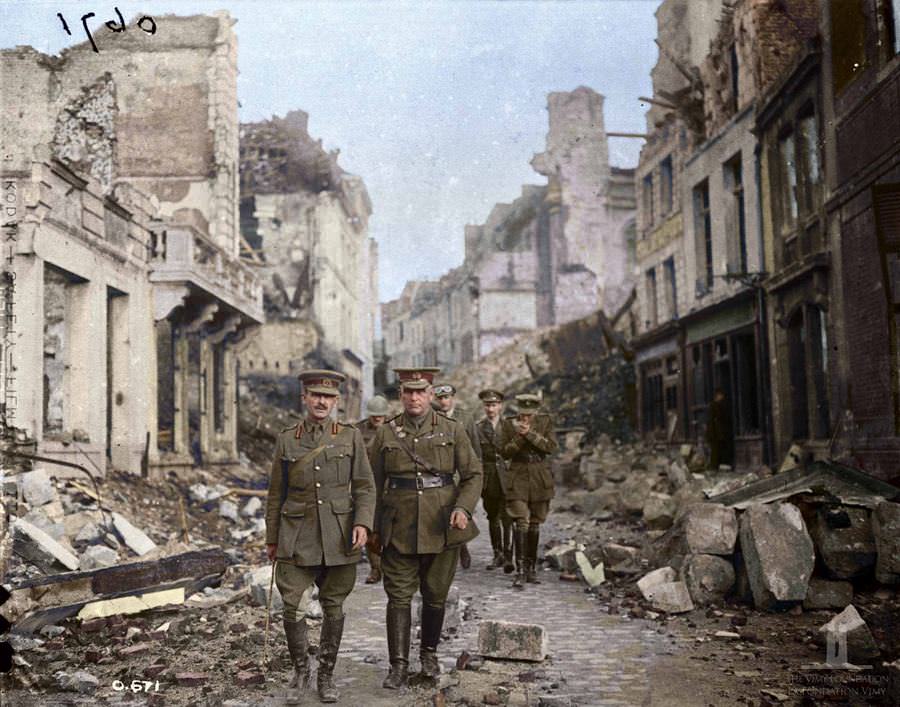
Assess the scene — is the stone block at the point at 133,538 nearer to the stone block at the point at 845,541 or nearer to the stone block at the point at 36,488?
the stone block at the point at 36,488

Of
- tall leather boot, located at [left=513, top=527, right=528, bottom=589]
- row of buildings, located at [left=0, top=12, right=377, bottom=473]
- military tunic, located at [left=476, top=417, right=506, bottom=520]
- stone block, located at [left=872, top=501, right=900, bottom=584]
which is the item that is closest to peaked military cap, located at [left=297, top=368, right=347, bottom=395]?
tall leather boot, located at [left=513, top=527, right=528, bottom=589]

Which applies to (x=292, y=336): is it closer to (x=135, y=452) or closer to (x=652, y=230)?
(x=652, y=230)

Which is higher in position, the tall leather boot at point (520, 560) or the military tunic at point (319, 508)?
the military tunic at point (319, 508)

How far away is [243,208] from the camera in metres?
37.6

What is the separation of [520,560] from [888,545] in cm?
379

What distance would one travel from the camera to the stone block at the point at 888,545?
724cm

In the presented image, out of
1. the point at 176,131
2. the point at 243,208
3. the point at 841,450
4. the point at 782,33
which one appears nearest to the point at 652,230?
the point at 782,33

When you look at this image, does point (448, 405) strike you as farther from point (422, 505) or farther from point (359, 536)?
point (359, 536)

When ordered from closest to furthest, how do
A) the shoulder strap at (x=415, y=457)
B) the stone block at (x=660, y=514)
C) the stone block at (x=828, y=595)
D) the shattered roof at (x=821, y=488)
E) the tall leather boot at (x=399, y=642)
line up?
the tall leather boot at (x=399, y=642), the shoulder strap at (x=415, y=457), the stone block at (x=828, y=595), the shattered roof at (x=821, y=488), the stone block at (x=660, y=514)

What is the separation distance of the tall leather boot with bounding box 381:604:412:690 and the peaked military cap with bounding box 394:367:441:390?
149 cm

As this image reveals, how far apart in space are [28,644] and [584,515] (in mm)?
11657

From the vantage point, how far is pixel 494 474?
1086 centimetres

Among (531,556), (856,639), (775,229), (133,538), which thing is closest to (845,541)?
(856,639)

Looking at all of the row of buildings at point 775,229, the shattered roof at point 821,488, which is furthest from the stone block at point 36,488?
the row of buildings at point 775,229
